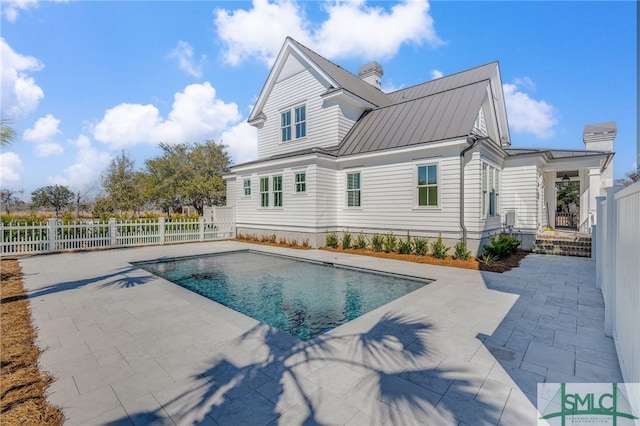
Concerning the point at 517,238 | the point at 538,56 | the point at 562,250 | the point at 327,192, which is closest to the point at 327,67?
the point at 327,192

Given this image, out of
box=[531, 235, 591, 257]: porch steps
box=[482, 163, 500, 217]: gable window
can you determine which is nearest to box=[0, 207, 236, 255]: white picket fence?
box=[482, 163, 500, 217]: gable window

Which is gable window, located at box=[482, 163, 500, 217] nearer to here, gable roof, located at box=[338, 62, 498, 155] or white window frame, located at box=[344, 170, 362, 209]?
gable roof, located at box=[338, 62, 498, 155]

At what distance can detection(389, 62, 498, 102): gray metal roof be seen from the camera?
14.9 m

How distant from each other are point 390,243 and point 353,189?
309cm

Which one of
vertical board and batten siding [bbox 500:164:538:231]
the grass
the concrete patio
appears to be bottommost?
the concrete patio

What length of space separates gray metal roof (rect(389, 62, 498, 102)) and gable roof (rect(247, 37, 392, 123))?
1431 millimetres

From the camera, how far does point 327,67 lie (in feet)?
48.2

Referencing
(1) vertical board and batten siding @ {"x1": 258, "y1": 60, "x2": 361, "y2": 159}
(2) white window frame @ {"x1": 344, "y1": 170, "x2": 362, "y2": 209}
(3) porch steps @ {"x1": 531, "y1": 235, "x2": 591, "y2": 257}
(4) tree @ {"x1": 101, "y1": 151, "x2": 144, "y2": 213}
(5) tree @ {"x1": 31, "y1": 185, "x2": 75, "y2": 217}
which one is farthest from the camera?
(4) tree @ {"x1": 101, "y1": 151, "x2": 144, "y2": 213}

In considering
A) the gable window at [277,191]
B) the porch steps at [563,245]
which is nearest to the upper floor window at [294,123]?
the gable window at [277,191]

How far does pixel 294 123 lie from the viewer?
15328 millimetres

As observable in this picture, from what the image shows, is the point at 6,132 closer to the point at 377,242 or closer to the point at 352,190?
the point at 377,242

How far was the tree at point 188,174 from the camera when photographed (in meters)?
25.2

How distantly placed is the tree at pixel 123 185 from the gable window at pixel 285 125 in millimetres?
16910

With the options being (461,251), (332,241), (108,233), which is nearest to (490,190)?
(461,251)
